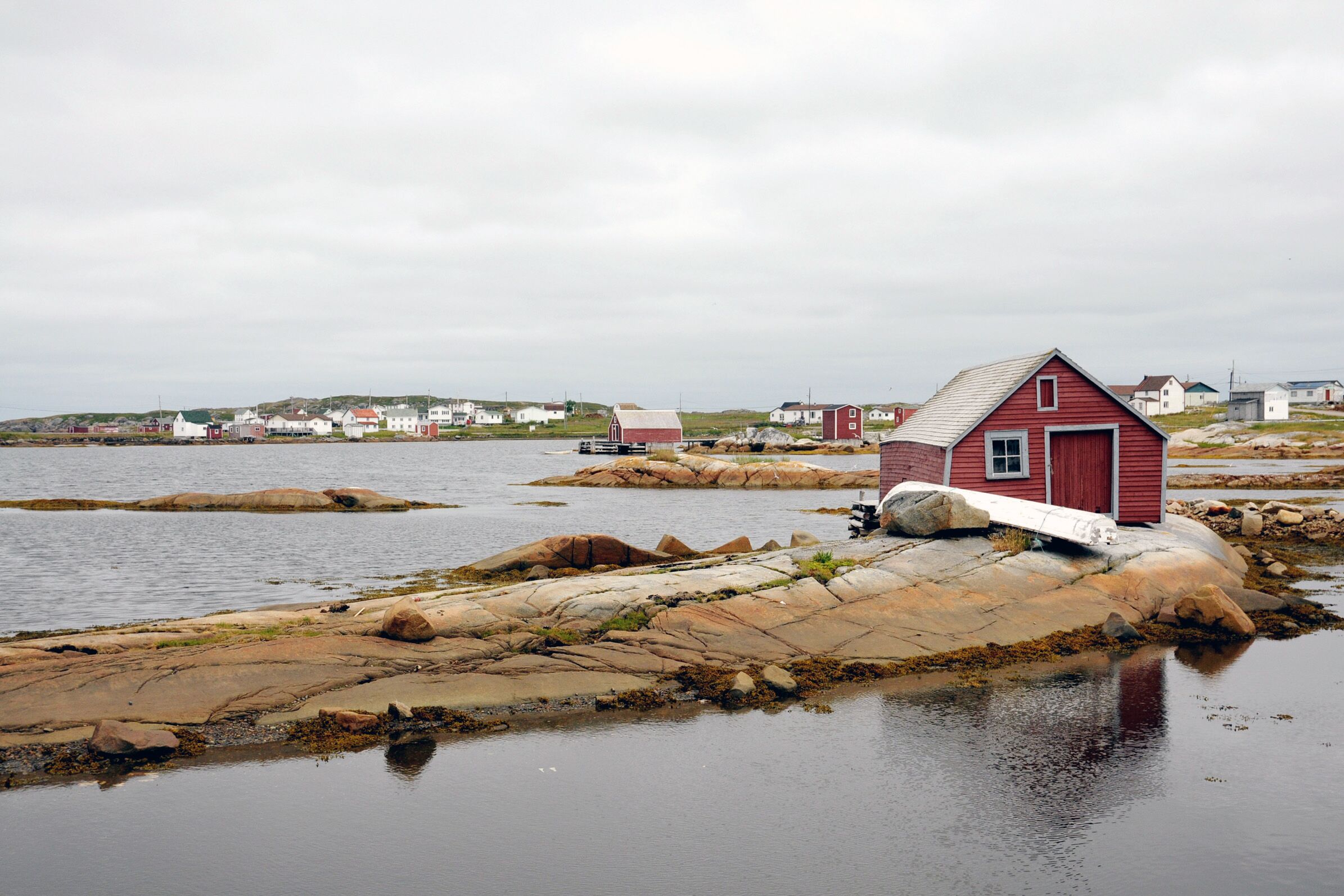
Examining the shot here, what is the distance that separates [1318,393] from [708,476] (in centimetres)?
11546

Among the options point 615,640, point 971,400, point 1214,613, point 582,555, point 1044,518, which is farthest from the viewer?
point 971,400

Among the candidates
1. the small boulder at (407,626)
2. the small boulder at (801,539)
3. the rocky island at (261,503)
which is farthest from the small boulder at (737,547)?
the rocky island at (261,503)

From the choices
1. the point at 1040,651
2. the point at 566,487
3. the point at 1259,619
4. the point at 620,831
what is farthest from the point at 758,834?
the point at 566,487

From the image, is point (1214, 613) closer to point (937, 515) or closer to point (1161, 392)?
point (937, 515)

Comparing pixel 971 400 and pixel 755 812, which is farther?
pixel 971 400

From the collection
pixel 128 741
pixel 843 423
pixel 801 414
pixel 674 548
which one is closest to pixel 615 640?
pixel 128 741

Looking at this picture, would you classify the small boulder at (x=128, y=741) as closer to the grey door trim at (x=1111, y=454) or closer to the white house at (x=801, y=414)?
the grey door trim at (x=1111, y=454)

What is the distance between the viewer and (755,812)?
1049 cm

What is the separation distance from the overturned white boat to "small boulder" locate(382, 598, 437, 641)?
12.3 meters

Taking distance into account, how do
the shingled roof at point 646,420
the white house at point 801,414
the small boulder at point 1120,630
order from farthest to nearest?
1. the white house at point 801,414
2. the shingled roof at point 646,420
3. the small boulder at point 1120,630

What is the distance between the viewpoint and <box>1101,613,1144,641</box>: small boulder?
18.0m

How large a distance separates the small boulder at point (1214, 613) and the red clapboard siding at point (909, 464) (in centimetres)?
791

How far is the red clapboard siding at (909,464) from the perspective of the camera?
26.5 metres

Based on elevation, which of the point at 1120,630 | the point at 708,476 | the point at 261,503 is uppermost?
the point at 708,476
